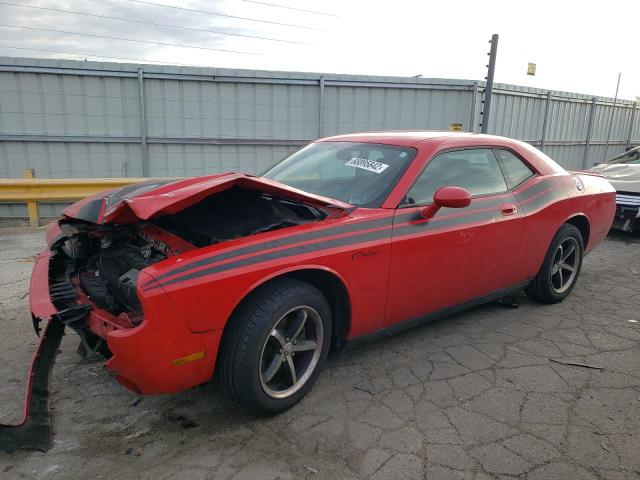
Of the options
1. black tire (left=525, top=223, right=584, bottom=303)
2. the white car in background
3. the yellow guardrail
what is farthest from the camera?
the yellow guardrail

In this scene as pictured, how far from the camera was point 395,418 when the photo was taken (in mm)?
2662

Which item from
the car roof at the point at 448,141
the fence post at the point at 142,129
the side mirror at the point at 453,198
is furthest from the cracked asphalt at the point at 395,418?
the fence post at the point at 142,129

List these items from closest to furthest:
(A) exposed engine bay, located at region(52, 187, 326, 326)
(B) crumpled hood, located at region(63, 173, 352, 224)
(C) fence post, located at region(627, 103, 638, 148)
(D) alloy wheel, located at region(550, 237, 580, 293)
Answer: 1. (B) crumpled hood, located at region(63, 173, 352, 224)
2. (A) exposed engine bay, located at region(52, 187, 326, 326)
3. (D) alloy wheel, located at region(550, 237, 580, 293)
4. (C) fence post, located at region(627, 103, 638, 148)

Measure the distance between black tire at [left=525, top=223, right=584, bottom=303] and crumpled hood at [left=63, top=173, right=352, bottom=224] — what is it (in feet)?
7.37

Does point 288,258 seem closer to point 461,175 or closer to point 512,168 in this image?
point 461,175

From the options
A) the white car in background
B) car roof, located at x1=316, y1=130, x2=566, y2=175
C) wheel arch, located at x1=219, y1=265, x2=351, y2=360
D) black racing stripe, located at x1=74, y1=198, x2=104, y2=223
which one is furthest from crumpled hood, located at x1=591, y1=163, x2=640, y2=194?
black racing stripe, located at x1=74, y1=198, x2=104, y2=223

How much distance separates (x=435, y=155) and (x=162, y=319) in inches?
84.5

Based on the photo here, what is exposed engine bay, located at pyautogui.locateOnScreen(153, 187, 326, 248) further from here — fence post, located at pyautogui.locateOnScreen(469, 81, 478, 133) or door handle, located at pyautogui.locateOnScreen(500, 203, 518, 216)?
fence post, located at pyautogui.locateOnScreen(469, 81, 478, 133)

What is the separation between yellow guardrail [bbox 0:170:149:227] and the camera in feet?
23.4

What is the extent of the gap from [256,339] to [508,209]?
2.29 metres

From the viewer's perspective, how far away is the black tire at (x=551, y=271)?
13.9 ft

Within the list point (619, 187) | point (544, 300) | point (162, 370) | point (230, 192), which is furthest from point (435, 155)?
point (619, 187)

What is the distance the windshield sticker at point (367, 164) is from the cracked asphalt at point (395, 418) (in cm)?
130

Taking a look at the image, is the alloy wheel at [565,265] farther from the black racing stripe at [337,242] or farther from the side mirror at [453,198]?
the side mirror at [453,198]
